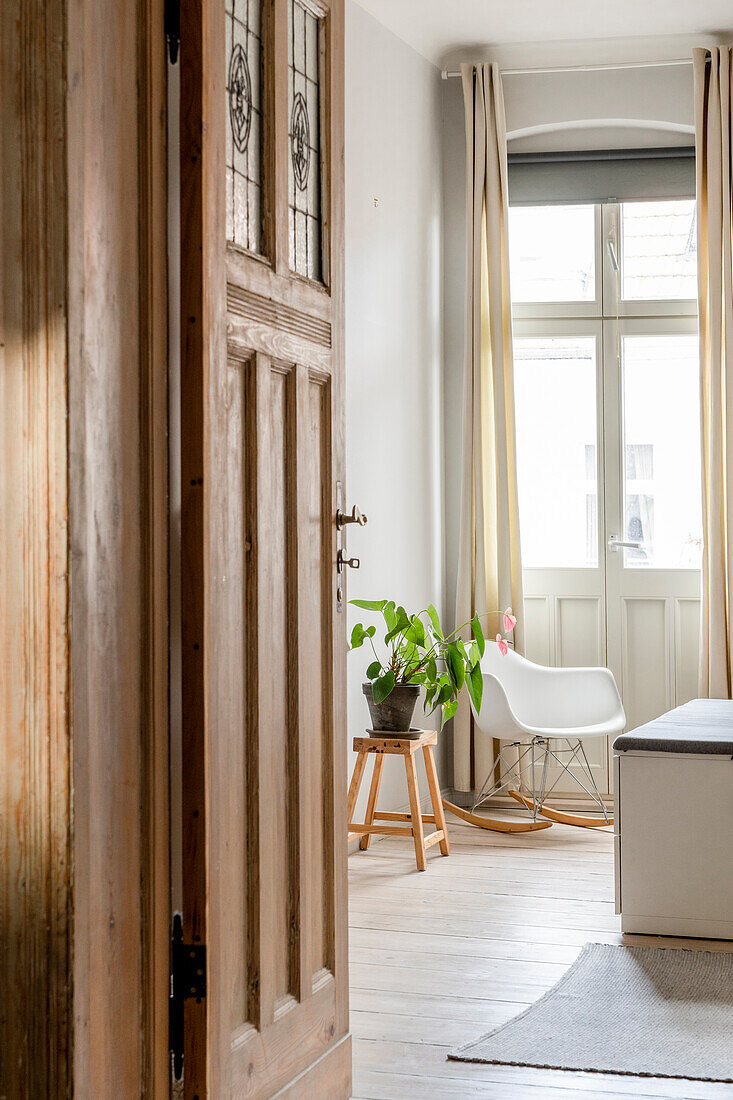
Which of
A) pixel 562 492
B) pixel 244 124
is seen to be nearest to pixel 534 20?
pixel 562 492

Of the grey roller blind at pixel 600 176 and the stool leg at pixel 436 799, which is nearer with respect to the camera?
the stool leg at pixel 436 799

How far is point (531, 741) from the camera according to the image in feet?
15.9

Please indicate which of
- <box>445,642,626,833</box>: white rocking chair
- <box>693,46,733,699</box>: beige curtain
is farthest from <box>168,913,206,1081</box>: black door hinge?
<box>693,46,733,699</box>: beige curtain

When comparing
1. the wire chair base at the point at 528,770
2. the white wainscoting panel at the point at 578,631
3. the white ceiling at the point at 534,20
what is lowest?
the wire chair base at the point at 528,770

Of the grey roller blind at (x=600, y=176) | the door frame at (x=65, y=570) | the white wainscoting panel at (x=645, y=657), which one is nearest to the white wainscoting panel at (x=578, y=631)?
the white wainscoting panel at (x=645, y=657)

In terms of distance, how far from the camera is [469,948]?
10.7 ft

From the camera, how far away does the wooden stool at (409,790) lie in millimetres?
4062

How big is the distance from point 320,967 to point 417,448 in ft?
9.72

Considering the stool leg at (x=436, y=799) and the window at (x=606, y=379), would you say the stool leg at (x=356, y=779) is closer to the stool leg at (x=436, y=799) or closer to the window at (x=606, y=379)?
the stool leg at (x=436, y=799)

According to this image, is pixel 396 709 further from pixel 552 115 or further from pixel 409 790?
pixel 552 115

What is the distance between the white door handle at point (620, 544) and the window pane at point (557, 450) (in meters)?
0.07

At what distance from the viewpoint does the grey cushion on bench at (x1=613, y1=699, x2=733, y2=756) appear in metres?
3.30

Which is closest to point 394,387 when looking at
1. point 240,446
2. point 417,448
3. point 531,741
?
point 417,448

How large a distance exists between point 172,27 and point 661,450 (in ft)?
12.4
